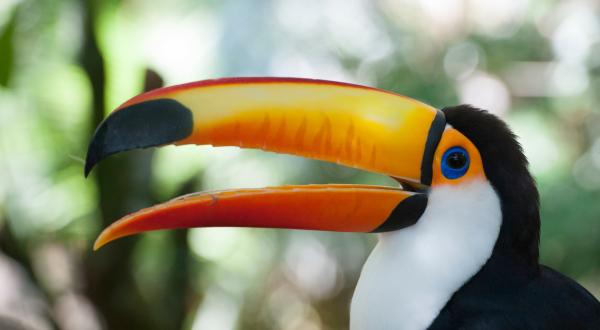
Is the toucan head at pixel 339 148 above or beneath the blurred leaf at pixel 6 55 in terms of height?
above

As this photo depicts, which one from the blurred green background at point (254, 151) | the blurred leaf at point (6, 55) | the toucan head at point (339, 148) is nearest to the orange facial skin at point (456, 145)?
the toucan head at point (339, 148)

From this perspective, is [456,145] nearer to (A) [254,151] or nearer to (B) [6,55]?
(B) [6,55]

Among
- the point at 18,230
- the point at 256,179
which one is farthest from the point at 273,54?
the point at 18,230

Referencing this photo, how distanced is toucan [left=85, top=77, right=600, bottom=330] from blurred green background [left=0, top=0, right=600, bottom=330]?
2.04m

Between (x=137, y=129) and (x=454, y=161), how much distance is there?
54cm

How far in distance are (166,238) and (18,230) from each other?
668mm

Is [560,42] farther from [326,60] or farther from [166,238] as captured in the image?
[166,238]

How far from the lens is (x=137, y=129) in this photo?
1261 millimetres

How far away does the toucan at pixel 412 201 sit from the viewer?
4.48 ft

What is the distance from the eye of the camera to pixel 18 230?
3.68m

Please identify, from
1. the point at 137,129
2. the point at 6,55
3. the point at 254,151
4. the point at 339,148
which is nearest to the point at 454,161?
the point at 339,148

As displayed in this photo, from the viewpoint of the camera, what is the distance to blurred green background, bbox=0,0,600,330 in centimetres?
358

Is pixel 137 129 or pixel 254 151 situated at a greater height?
pixel 137 129

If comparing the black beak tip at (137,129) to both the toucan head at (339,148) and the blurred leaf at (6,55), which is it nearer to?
the toucan head at (339,148)
